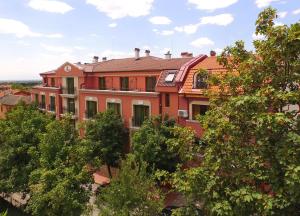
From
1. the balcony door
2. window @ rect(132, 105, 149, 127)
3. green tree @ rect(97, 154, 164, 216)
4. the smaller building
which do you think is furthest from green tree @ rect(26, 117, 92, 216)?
the smaller building

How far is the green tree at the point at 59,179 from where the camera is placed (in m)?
17.4

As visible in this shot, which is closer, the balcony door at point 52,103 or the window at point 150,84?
the window at point 150,84

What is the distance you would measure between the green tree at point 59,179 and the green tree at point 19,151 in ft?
5.49

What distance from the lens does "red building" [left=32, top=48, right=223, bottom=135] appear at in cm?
2606

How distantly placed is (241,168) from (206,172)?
3.96 ft

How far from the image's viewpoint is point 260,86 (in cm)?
1090

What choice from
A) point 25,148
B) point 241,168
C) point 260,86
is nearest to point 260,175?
point 241,168

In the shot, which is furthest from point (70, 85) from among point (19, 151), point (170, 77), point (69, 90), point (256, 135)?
point (256, 135)

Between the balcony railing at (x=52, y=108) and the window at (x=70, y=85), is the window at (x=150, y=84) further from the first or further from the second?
the balcony railing at (x=52, y=108)

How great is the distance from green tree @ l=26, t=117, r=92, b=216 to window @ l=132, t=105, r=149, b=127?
10618 mm

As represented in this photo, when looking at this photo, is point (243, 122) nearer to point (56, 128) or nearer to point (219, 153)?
point (219, 153)

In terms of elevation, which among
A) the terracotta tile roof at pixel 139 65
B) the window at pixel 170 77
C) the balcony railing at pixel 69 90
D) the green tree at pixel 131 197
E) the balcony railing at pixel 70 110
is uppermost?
the terracotta tile roof at pixel 139 65

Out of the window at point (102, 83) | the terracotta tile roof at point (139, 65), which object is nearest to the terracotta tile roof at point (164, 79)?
the terracotta tile roof at point (139, 65)

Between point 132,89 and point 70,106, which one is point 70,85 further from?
point 132,89
